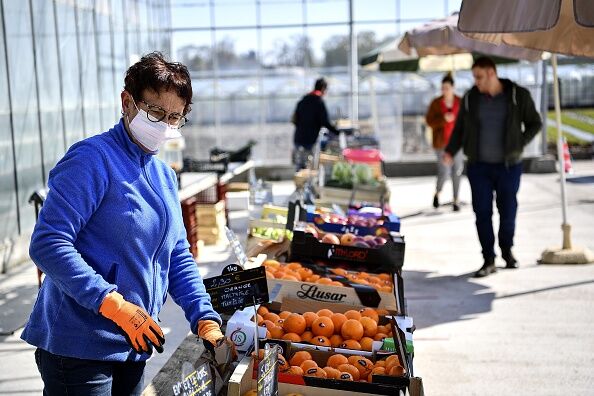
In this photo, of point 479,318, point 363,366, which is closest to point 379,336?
point 363,366

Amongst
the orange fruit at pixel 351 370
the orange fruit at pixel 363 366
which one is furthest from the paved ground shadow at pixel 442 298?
the orange fruit at pixel 351 370

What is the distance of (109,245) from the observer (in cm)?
213

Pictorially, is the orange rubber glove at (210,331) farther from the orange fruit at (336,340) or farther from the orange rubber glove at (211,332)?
the orange fruit at (336,340)

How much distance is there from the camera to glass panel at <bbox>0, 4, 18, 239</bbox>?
7.93 meters

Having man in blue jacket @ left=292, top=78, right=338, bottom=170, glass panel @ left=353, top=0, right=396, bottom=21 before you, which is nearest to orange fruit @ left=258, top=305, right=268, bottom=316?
man in blue jacket @ left=292, top=78, right=338, bottom=170

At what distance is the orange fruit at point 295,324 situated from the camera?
3242mm

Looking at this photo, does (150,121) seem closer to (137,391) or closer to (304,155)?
(137,391)

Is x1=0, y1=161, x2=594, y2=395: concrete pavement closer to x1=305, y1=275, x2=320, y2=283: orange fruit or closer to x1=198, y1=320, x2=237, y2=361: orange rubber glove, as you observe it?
x1=305, y1=275, x2=320, y2=283: orange fruit

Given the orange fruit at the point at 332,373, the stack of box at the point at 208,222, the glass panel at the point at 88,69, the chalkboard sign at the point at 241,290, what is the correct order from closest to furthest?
the chalkboard sign at the point at 241,290 < the orange fruit at the point at 332,373 < the stack of box at the point at 208,222 < the glass panel at the point at 88,69

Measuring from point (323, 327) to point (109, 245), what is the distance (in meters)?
1.31

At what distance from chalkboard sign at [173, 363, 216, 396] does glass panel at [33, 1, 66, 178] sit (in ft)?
23.9

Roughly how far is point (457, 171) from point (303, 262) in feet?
22.2

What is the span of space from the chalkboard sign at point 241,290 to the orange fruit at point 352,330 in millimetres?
776

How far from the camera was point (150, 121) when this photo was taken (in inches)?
86.4
